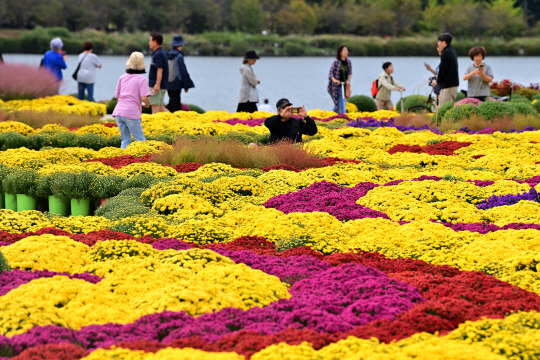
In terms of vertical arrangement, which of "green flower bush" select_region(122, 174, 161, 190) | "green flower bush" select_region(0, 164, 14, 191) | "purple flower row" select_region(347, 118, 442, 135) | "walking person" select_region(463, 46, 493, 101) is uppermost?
"walking person" select_region(463, 46, 493, 101)

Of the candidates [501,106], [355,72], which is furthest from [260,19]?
[501,106]

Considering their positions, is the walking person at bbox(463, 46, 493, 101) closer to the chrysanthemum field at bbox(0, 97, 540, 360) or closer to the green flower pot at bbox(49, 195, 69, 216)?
the chrysanthemum field at bbox(0, 97, 540, 360)

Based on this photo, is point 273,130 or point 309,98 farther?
point 309,98

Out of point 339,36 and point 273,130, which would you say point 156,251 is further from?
point 339,36

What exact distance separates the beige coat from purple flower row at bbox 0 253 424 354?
51.5 ft

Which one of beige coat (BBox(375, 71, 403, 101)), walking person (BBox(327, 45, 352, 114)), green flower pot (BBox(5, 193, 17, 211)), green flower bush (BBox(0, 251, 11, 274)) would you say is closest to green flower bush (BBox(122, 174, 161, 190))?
green flower pot (BBox(5, 193, 17, 211))

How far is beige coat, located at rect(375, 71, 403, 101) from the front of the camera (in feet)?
72.6

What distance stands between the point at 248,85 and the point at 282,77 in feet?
124

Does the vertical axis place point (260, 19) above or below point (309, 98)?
above

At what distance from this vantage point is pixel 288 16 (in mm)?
96562

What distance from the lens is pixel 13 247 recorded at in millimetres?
7078

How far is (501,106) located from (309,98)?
1098 inches

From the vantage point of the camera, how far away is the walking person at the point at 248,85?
2012cm

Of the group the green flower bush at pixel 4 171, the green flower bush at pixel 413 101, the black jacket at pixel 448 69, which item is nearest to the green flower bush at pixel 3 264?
the green flower bush at pixel 4 171
